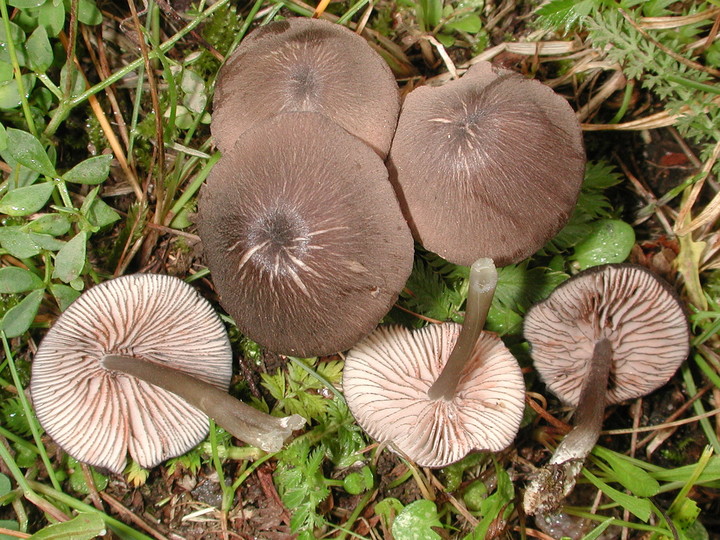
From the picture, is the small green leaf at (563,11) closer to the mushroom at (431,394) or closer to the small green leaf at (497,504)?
the mushroom at (431,394)

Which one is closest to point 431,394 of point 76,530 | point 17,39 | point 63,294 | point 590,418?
point 590,418

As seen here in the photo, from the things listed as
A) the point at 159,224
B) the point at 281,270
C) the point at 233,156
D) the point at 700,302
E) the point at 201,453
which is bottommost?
the point at 201,453

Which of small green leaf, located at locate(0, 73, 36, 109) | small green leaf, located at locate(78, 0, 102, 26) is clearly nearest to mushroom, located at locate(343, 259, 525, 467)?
small green leaf, located at locate(0, 73, 36, 109)

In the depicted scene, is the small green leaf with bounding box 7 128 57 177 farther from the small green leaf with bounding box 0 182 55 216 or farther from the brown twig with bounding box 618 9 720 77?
the brown twig with bounding box 618 9 720 77

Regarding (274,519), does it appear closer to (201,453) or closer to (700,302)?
(201,453)

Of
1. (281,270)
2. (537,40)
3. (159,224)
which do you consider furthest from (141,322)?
(537,40)

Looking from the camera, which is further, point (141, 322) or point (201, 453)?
point (201, 453)
